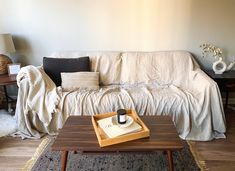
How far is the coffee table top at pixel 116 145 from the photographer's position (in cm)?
161

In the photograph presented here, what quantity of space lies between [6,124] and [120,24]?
1.86m

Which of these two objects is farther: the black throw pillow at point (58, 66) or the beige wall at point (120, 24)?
the beige wall at point (120, 24)

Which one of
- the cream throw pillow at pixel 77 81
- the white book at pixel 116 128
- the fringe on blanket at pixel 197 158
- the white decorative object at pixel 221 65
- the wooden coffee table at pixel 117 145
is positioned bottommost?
the fringe on blanket at pixel 197 158

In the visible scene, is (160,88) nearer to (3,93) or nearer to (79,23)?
(79,23)

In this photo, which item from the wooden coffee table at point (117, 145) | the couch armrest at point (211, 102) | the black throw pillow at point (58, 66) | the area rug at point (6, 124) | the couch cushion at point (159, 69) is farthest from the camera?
the couch cushion at point (159, 69)

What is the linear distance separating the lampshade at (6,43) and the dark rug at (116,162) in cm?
142

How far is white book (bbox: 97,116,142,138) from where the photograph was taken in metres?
1.71

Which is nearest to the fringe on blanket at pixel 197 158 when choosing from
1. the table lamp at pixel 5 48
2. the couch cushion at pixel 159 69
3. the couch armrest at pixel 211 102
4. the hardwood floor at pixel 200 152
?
the hardwood floor at pixel 200 152

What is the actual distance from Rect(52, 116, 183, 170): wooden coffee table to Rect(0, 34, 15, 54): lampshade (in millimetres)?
1525

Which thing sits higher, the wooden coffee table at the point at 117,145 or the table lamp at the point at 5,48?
the table lamp at the point at 5,48

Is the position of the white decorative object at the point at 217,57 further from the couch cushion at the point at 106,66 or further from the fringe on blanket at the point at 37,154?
the fringe on blanket at the point at 37,154

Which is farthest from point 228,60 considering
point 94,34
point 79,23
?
point 79,23

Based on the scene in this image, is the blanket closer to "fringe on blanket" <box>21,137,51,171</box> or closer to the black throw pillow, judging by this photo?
"fringe on blanket" <box>21,137,51,171</box>

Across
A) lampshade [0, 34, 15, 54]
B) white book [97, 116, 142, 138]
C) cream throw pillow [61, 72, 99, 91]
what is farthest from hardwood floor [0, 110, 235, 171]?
lampshade [0, 34, 15, 54]
